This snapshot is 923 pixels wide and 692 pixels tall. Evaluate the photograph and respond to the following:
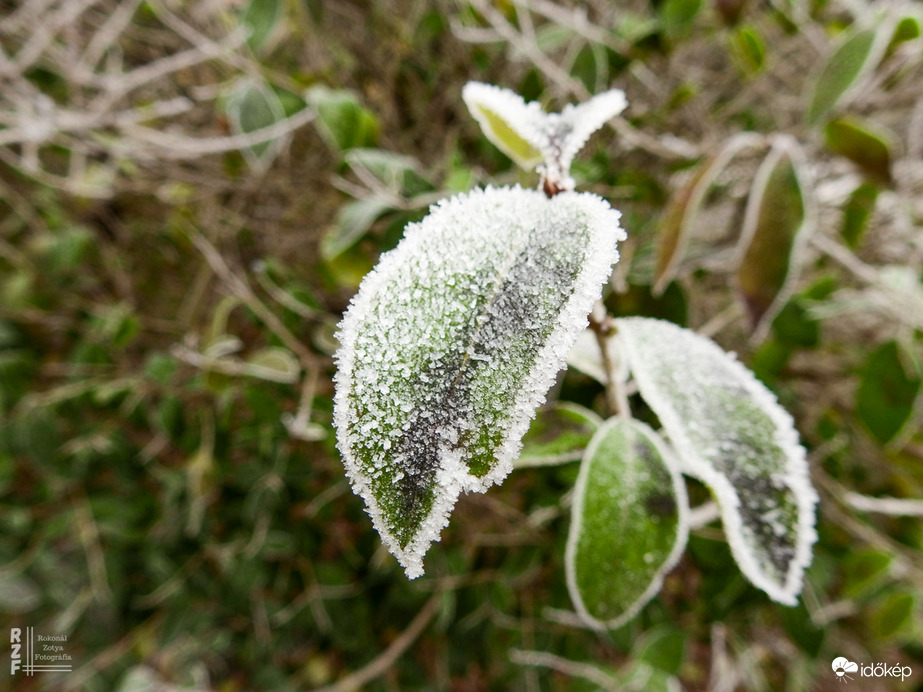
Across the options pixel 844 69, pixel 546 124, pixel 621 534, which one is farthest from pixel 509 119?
pixel 844 69

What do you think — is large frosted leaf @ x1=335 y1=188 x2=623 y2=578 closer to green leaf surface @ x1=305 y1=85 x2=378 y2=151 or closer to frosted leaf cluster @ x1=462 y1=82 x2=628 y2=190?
frosted leaf cluster @ x1=462 y1=82 x2=628 y2=190

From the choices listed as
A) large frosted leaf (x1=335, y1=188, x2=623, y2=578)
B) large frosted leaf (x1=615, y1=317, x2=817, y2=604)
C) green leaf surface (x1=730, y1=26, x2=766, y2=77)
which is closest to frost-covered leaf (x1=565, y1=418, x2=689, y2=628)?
large frosted leaf (x1=615, y1=317, x2=817, y2=604)

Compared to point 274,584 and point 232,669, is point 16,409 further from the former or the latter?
point 232,669

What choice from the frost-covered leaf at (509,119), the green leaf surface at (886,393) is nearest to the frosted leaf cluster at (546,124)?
the frost-covered leaf at (509,119)

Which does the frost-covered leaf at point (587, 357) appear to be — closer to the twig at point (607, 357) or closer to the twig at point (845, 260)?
the twig at point (607, 357)

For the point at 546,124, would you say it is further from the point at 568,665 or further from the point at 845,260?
the point at 568,665

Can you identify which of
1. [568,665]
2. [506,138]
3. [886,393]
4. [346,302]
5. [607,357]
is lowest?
[568,665]

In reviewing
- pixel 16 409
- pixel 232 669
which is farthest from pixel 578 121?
pixel 232 669

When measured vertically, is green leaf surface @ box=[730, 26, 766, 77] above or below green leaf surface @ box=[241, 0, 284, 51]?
above
